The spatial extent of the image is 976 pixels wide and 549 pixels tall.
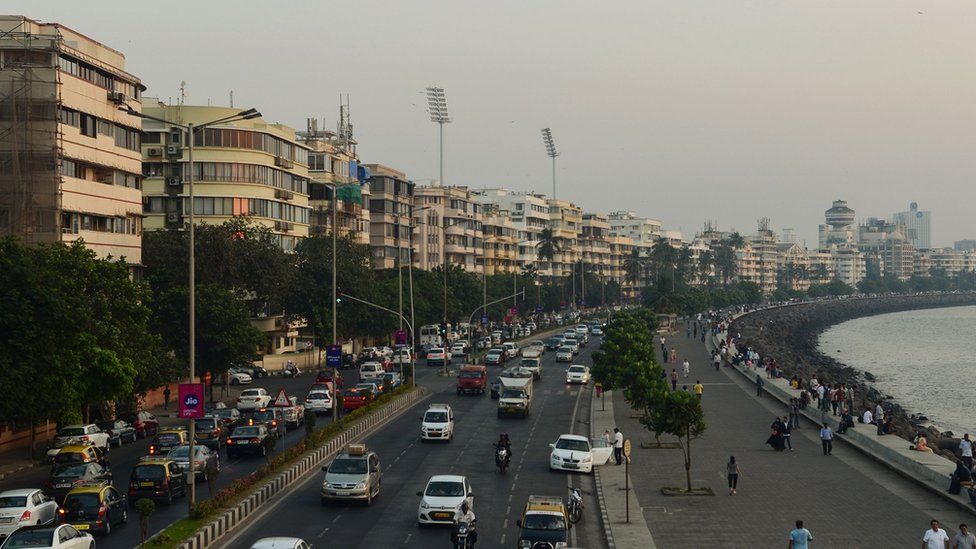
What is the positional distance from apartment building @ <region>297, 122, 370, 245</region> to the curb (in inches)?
2409

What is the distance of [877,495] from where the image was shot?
38188mm

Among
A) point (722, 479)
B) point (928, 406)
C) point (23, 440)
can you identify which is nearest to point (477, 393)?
point (23, 440)

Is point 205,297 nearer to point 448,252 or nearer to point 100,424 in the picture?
point 100,424

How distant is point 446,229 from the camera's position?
170500 mm

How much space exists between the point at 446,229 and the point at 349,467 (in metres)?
135

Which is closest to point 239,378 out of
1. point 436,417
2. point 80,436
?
point 436,417

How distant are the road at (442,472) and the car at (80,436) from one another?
11337 millimetres

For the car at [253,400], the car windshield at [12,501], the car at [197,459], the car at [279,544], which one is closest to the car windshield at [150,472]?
the car at [197,459]

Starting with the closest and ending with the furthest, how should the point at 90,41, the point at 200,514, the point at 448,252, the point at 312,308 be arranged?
the point at 200,514 → the point at 90,41 → the point at 312,308 → the point at 448,252

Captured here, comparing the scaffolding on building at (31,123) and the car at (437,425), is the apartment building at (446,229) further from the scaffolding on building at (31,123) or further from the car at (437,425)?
the car at (437,425)

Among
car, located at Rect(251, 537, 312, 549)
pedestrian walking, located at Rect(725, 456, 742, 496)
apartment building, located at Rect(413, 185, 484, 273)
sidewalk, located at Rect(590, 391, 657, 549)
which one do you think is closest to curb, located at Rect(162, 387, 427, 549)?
car, located at Rect(251, 537, 312, 549)

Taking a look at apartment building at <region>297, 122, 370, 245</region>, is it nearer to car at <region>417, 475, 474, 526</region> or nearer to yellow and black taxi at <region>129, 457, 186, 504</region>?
yellow and black taxi at <region>129, 457, 186, 504</region>

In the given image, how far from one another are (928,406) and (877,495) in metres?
68.4

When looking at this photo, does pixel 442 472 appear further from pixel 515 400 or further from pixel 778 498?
pixel 515 400
